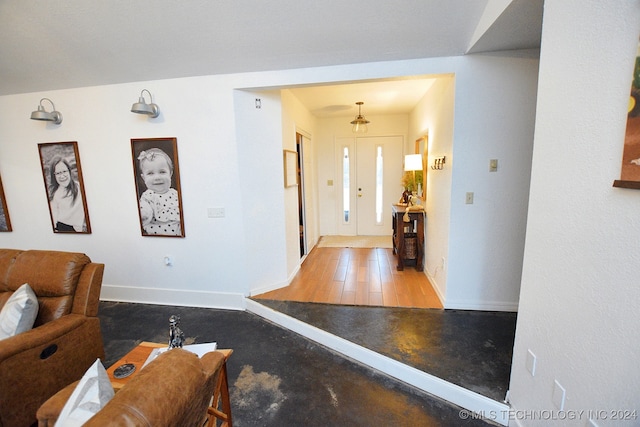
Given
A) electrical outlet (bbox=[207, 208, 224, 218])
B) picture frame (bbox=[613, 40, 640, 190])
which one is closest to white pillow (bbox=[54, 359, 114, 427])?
picture frame (bbox=[613, 40, 640, 190])

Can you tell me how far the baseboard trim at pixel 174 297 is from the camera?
308 centimetres

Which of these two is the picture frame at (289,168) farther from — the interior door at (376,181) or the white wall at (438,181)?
the interior door at (376,181)

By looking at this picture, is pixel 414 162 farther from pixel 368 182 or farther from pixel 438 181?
pixel 368 182

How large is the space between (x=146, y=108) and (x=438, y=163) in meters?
2.96

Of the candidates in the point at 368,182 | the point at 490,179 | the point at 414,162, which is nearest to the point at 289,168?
the point at 414,162

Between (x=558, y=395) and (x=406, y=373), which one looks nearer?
(x=558, y=395)

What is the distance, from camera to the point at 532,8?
5.21ft

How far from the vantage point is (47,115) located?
284 cm

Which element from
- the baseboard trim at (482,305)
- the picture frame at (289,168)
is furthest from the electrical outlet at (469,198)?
the picture frame at (289,168)

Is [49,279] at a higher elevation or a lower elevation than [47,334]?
higher

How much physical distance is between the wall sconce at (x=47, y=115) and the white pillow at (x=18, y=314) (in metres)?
1.99

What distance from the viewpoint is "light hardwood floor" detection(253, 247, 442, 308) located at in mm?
2850

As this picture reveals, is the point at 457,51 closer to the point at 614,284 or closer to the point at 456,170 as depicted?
the point at 456,170

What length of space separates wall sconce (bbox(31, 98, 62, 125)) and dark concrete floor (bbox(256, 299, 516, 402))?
289 centimetres
